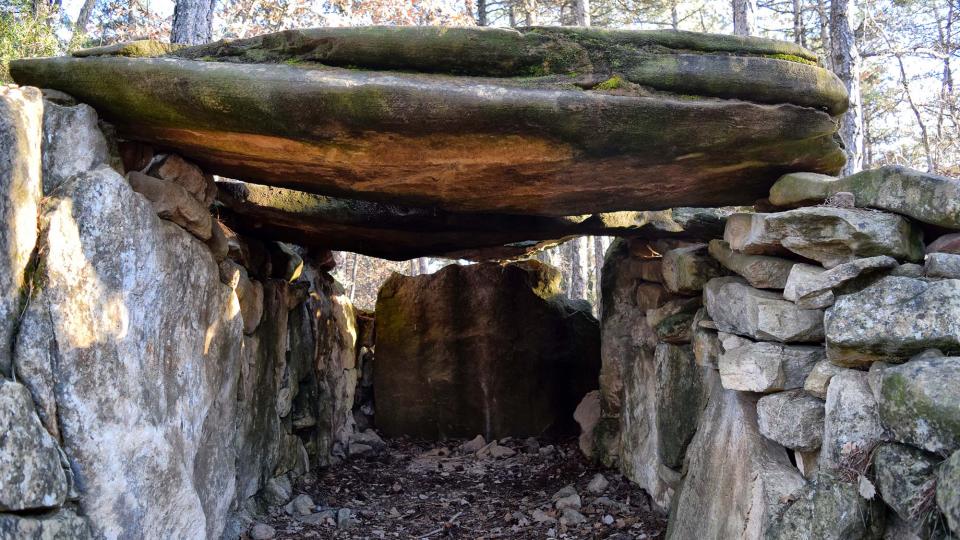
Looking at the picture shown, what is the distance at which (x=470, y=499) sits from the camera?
618 centimetres

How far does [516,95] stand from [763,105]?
49.3 inches

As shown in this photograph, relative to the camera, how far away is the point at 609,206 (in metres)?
4.92

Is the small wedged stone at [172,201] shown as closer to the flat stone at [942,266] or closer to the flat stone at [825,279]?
the flat stone at [825,279]

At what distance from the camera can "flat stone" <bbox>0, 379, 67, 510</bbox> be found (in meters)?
2.75

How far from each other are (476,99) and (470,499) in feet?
12.4

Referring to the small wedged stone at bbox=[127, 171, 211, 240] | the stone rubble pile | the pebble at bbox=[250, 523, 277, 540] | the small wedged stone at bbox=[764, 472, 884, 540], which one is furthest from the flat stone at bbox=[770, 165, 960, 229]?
the pebble at bbox=[250, 523, 277, 540]

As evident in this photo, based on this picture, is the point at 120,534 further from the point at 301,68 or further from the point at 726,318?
the point at 726,318

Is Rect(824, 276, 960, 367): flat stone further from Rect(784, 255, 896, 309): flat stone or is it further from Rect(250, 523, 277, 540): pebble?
Rect(250, 523, 277, 540): pebble

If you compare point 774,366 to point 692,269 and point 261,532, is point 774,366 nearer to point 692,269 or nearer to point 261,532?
point 692,269

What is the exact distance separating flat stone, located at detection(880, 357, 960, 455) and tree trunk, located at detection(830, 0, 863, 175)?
16.4 feet

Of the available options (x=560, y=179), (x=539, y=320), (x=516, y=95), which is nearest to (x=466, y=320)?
(x=539, y=320)

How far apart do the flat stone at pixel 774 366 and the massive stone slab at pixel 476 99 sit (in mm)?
1065

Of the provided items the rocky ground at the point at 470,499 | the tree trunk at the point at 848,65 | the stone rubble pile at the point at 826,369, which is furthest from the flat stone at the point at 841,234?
the tree trunk at the point at 848,65

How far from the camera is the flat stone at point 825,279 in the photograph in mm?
3258
